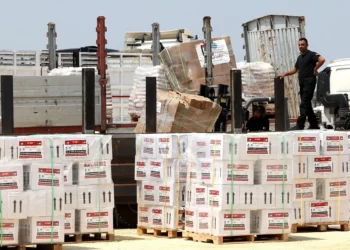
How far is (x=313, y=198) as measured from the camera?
56.2 ft

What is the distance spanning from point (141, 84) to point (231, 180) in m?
8.71

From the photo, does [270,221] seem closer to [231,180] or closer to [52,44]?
[231,180]

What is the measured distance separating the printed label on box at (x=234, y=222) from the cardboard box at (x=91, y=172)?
173cm

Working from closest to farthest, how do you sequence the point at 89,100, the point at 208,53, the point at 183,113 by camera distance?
the point at 89,100 → the point at 183,113 → the point at 208,53

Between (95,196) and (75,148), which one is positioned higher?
(75,148)

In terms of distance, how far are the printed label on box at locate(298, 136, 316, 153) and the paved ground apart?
1.25 m

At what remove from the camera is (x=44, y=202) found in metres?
14.5

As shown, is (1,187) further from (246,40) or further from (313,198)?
(246,40)

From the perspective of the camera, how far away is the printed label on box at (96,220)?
15672 mm

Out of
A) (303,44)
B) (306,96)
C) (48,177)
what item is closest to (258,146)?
(48,177)

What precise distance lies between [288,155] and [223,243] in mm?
1494

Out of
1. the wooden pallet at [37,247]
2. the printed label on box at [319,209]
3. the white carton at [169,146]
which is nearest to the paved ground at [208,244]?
the wooden pallet at [37,247]

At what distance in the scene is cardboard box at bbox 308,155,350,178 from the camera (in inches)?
668

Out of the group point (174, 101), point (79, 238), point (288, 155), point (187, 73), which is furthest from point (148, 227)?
point (187, 73)
